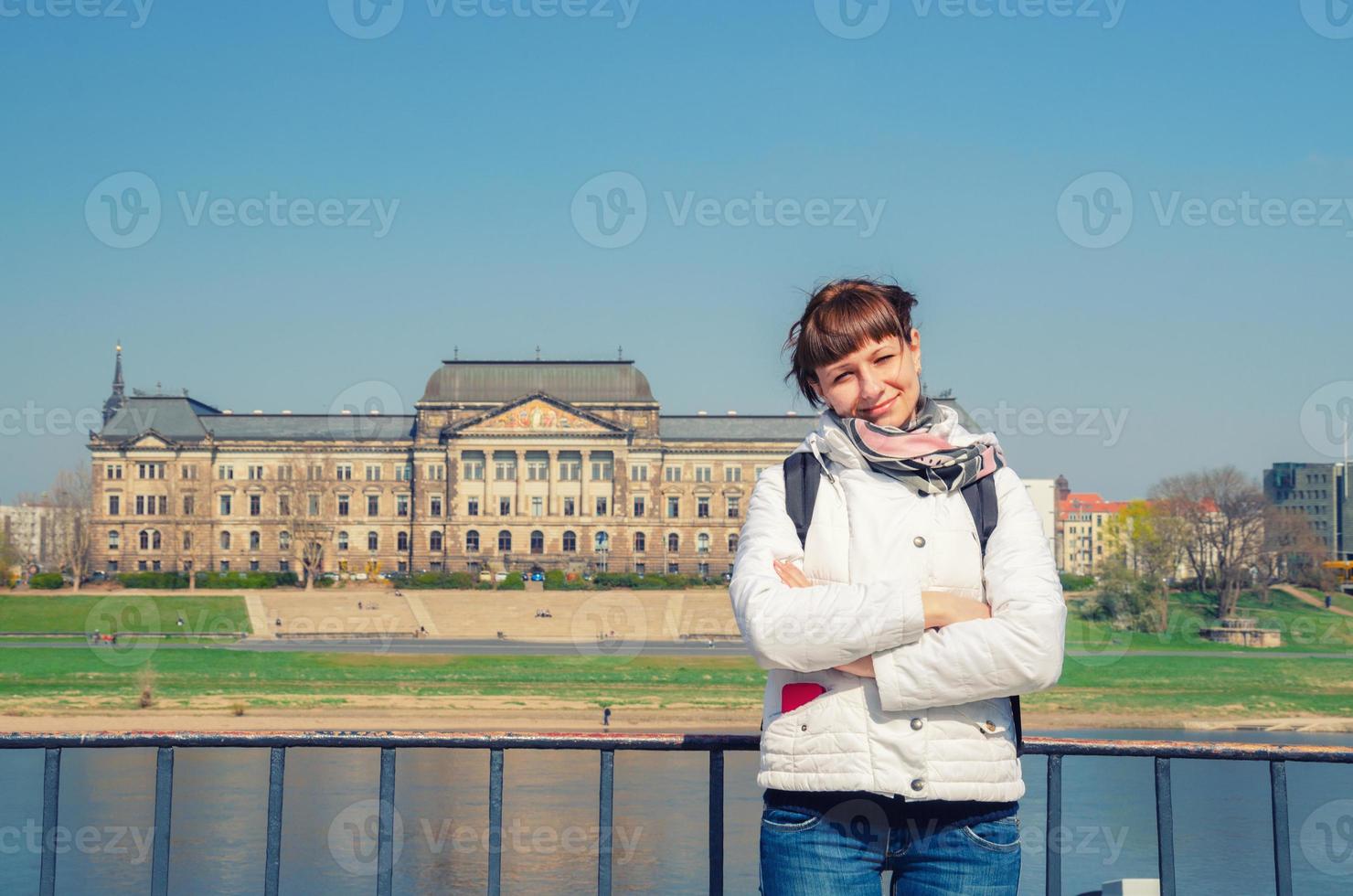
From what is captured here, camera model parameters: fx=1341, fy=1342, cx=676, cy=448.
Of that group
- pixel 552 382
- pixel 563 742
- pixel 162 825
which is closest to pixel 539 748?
pixel 563 742

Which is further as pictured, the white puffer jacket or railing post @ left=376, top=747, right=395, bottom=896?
railing post @ left=376, top=747, right=395, bottom=896

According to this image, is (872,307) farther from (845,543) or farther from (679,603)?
(679,603)

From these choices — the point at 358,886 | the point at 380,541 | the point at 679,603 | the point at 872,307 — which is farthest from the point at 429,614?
the point at 872,307

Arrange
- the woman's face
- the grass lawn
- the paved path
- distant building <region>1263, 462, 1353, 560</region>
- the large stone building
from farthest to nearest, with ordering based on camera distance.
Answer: distant building <region>1263, 462, 1353, 560</region> → the large stone building → the paved path → the grass lawn → the woman's face

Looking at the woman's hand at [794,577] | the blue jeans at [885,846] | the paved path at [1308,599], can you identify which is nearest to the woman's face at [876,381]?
the woman's hand at [794,577]

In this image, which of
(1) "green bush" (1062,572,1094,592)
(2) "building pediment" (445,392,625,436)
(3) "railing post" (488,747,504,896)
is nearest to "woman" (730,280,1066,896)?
(3) "railing post" (488,747,504,896)

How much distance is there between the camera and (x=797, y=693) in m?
3.43

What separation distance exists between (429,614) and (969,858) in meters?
66.5

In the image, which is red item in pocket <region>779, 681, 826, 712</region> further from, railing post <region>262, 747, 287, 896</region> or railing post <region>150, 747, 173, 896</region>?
railing post <region>150, 747, 173, 896</region>

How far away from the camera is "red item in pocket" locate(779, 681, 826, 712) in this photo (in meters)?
3.41

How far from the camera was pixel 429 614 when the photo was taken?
68125 millimetres

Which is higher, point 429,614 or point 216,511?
point 216,511

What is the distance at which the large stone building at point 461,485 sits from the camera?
102500 mm

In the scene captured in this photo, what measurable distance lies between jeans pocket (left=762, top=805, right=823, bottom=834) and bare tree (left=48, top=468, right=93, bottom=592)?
9145 cm
